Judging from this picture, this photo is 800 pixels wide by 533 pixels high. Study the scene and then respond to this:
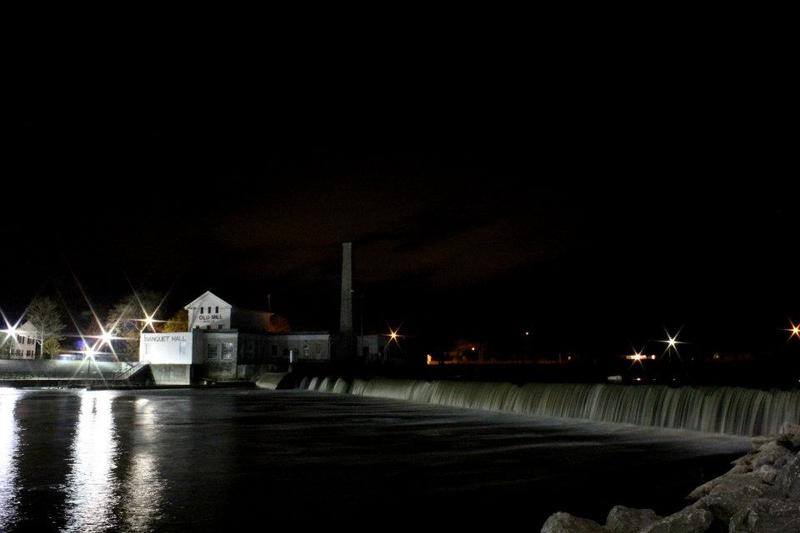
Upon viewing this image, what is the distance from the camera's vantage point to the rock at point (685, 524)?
8438 mm

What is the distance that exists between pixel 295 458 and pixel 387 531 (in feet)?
27.2

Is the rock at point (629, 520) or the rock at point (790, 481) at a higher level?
the rock at point (790, 481)

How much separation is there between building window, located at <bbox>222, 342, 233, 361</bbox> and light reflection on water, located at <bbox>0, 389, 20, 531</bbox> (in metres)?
40.5

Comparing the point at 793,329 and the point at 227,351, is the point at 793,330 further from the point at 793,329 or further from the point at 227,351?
the point at 227,351

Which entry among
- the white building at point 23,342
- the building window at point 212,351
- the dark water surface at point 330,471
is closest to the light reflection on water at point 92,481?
the dark water surface at point 330,471

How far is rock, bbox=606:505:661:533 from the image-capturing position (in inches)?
368

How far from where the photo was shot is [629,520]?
9492 millimetres

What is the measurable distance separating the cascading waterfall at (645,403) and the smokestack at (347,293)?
38727mm

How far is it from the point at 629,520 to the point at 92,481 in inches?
426

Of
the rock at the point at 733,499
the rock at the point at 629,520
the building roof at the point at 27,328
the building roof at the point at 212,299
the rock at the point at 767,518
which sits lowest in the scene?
the rock at the point at 629,520

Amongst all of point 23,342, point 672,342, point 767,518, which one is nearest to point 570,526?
point 767,518

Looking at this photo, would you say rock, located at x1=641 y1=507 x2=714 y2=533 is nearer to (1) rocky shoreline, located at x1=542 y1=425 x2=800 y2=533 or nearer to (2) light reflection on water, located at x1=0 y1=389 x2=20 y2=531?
(1) rocky shoreline, located at x1=542 y1=425 x2=800 y2=533

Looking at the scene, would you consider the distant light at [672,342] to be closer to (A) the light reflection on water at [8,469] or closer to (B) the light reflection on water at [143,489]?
(A) the light reflection on water at [8,469]

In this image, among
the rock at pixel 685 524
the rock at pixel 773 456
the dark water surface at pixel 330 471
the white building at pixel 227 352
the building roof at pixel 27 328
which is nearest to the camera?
the rock at pixel 685 524
